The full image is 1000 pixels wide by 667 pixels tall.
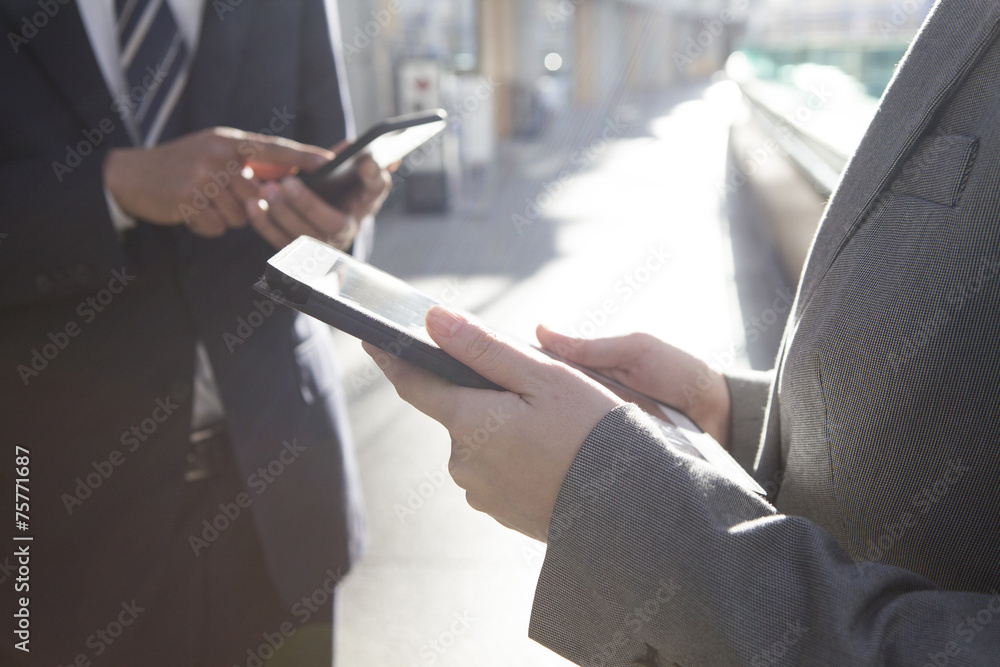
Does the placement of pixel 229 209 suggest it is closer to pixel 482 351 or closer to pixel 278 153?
pixel 278 153

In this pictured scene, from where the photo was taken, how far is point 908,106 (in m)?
0.73

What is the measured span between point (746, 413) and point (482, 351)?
20.5 inches

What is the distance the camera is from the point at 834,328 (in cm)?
72

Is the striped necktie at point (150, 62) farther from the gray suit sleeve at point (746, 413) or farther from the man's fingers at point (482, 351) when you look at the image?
the gray suit sleeve at point (746, 413)

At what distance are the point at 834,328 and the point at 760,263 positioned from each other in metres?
5.26

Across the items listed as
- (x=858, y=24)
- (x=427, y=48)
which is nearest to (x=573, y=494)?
(x=427, y=48)

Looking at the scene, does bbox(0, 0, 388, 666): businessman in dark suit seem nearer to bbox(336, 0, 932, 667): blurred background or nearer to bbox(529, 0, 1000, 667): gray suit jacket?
bbox(336, 0, 932, 667): blurred background

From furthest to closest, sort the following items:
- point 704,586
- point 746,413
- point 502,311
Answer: point 502,311
point 746,413
point 704,586

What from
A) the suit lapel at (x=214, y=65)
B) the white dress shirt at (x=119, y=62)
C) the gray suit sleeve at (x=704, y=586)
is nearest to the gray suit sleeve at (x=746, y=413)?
the gray suit sleeve at (x=704, y=586)

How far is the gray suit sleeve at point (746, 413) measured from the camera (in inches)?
40.5

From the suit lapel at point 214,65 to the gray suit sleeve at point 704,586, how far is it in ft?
3.16

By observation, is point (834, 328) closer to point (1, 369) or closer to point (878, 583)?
point (878, 583)

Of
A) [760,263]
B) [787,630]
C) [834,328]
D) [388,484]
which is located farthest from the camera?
[760,263]

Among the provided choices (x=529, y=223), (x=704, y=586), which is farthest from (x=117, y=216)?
(x=529, y=223)
